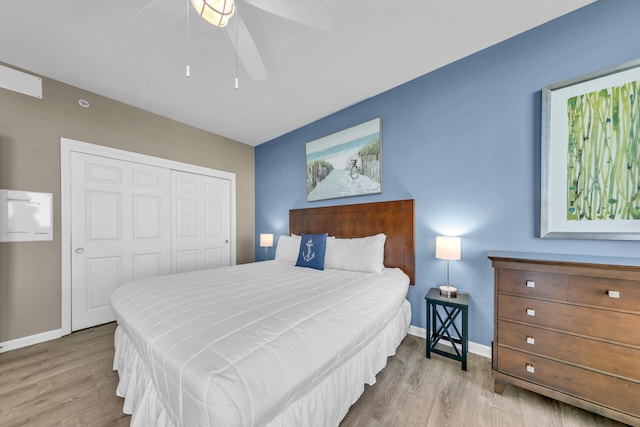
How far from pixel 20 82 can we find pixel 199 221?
2252 mm

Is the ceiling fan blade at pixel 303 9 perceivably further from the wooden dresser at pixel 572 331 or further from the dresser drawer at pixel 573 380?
the dresser drawer at pixel 573 380

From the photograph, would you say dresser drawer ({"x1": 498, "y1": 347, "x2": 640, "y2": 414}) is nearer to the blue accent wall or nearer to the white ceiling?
the blue accent wall

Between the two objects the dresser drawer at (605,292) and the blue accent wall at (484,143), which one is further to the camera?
the blue accent wall at (484,143)

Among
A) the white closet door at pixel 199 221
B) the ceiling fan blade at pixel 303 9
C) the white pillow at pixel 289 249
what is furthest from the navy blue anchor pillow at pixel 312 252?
the ceiling fan blade at pixel 303 9

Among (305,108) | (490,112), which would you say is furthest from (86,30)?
(490,112)

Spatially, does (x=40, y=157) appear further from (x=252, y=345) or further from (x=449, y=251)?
(x=449, y=251)

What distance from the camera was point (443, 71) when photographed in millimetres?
2275

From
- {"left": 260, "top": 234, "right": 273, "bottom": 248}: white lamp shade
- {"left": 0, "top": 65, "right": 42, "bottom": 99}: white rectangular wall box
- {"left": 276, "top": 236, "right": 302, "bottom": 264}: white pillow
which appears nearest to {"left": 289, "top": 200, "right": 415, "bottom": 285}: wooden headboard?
{"left": 276, "top": 236, "right": 302, "bottom": 264}: white pillow

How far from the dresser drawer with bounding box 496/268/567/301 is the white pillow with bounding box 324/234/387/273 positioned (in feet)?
3.33

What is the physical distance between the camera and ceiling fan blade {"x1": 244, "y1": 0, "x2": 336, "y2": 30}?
128 cm

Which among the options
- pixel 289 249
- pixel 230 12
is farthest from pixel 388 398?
pixel 230 12

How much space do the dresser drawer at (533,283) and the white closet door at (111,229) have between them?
387 cm

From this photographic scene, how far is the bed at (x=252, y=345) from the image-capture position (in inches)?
32.2

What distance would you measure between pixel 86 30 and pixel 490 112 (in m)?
3.45
